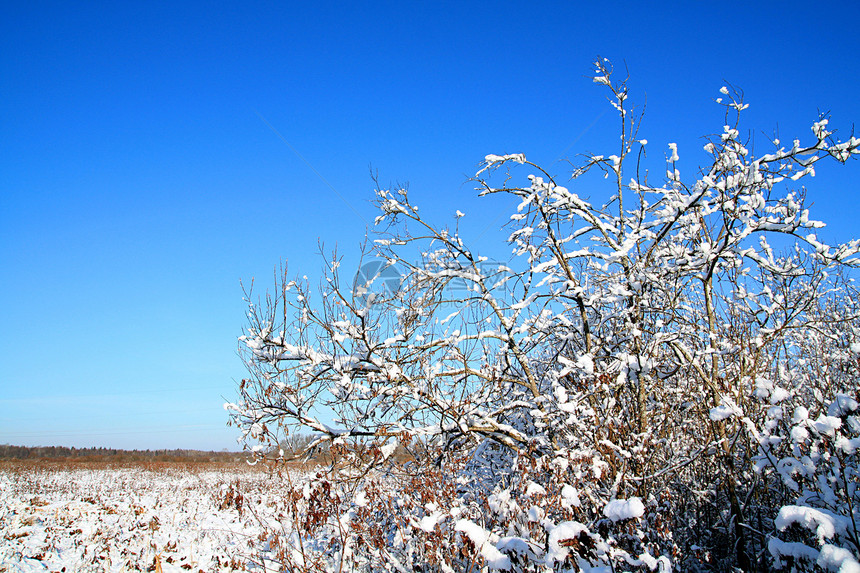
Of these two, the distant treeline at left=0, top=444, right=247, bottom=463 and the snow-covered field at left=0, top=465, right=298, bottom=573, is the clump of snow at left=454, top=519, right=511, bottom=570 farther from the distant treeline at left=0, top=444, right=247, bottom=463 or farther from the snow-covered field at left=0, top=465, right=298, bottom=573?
the distant treeline at left=0, top=444, right=247, bottom=463

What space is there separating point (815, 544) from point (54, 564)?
9.38 m

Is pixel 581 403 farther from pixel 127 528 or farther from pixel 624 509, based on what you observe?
pixel 127 528

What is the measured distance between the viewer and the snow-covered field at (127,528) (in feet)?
23.1

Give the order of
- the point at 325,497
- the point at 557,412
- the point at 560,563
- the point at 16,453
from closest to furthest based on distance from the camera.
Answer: the point at 560,563
the point at 325,497
the point at 557,412
the point at 16,453

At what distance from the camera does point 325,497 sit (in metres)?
4.20

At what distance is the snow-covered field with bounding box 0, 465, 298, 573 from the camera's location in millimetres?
7039

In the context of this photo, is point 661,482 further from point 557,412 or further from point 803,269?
point 803,269

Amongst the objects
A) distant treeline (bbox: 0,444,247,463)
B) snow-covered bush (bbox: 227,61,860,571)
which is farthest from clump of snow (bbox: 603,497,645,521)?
distant treeline (bbox: 0,444,247,463)

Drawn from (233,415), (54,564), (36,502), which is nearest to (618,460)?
(233,415)

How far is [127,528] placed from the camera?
949 centimetres

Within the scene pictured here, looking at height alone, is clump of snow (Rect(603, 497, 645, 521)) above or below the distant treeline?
above

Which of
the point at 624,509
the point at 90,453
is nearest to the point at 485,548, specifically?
the point at 624,509

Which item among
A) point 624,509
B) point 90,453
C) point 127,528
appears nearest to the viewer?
point 624,509

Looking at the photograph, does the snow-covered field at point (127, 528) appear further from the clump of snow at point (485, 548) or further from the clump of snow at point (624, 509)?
the clump of snow at point (624, 509)
